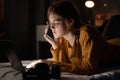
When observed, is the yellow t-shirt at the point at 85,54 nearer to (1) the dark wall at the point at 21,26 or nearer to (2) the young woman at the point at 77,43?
(2) the young woman at the point at 77,43

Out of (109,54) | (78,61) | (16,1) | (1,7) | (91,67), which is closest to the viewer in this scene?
(91,67)

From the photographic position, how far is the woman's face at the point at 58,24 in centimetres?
153

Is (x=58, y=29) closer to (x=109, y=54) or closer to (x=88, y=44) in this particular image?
(x=88, y=44)

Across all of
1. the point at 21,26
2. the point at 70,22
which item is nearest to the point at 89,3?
the point at 21,26

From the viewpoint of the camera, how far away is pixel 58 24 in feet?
5.08

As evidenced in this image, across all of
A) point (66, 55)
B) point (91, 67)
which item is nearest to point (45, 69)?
point (91, 67)

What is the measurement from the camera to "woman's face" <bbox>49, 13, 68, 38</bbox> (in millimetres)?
1534

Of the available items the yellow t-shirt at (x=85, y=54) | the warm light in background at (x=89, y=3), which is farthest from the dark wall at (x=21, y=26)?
the yellow t-shirt at (x=85, y=54)

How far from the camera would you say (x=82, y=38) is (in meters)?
1.51

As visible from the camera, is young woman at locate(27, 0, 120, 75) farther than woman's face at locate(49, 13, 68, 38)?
No

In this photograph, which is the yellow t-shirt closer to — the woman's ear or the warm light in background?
the woman's ear

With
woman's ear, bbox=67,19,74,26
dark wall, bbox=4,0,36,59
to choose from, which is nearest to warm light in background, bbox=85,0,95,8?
dark wall, bbox=4,0,36,59

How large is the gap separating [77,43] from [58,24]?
151mm

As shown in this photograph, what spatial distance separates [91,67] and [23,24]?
2.93 m
